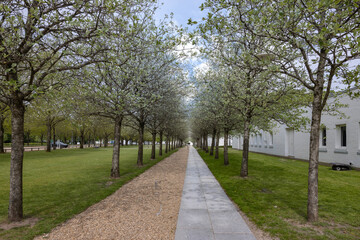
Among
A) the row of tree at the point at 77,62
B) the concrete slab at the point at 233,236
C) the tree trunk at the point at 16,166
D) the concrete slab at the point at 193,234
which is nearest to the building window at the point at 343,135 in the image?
the row of tree at the point at 77,62

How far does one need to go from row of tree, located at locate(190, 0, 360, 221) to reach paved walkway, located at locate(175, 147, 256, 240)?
6.99 ft

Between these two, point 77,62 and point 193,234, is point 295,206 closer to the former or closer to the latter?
point 193,234

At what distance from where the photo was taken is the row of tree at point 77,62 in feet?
17.9

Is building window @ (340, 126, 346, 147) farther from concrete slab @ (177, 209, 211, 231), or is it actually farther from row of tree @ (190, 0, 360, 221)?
concrete slab @ (177, 209, 211, 231)

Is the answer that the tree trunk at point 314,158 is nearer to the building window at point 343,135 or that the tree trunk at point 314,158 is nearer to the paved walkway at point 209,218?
the paved walkway at point 209,218

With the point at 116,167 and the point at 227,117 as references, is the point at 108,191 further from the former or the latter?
the point at 227,117

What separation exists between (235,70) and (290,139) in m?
18.3

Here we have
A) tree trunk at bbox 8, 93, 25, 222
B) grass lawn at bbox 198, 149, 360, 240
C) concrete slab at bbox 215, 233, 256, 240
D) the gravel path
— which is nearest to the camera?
concrete slab at bbox 215, 233, 256, 240

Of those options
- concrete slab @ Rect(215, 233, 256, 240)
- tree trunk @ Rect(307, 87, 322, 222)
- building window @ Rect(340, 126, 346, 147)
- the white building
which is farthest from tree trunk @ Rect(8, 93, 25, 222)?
building window @ Rect(340, 126, 346, 147)

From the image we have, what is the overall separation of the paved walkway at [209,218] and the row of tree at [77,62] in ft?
14.3

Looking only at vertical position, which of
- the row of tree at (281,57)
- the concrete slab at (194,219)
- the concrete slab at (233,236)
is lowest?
the concrete slab at (194,219)

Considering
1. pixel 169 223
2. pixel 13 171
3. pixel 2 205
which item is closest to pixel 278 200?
pixel 169 223

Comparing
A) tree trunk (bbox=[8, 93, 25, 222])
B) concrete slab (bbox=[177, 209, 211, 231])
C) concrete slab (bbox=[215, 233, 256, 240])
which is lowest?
concrete slab (bbox=[177, 209, 211, 231])

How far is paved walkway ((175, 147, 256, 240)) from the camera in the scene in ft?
15.5
